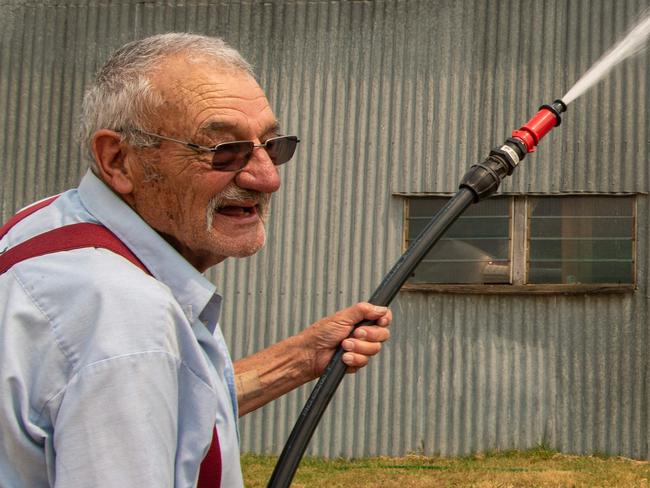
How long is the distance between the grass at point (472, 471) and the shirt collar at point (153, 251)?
628 centimetres

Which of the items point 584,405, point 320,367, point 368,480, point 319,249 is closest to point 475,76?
point 319,249

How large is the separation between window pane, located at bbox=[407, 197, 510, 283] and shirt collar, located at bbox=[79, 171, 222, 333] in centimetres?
840

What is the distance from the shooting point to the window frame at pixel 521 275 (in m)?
10.0

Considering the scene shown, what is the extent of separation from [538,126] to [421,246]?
1.78 feet

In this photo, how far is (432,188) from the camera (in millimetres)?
10398

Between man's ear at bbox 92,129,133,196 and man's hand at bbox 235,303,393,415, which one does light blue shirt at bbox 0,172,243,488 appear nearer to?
man's ear at bbox 92,129,133,196

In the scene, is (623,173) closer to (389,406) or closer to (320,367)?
(389,406)

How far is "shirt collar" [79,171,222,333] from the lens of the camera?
1.94 metres

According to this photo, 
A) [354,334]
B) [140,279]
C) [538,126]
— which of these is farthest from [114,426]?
[538,126]

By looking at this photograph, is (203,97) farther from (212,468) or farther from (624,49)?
(624,49)

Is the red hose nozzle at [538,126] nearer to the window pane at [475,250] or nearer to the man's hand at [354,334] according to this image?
the man's hand at [354,334]

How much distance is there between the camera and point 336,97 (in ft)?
34.7

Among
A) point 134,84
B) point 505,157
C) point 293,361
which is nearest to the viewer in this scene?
point 134,84

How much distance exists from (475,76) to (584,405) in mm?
3427
